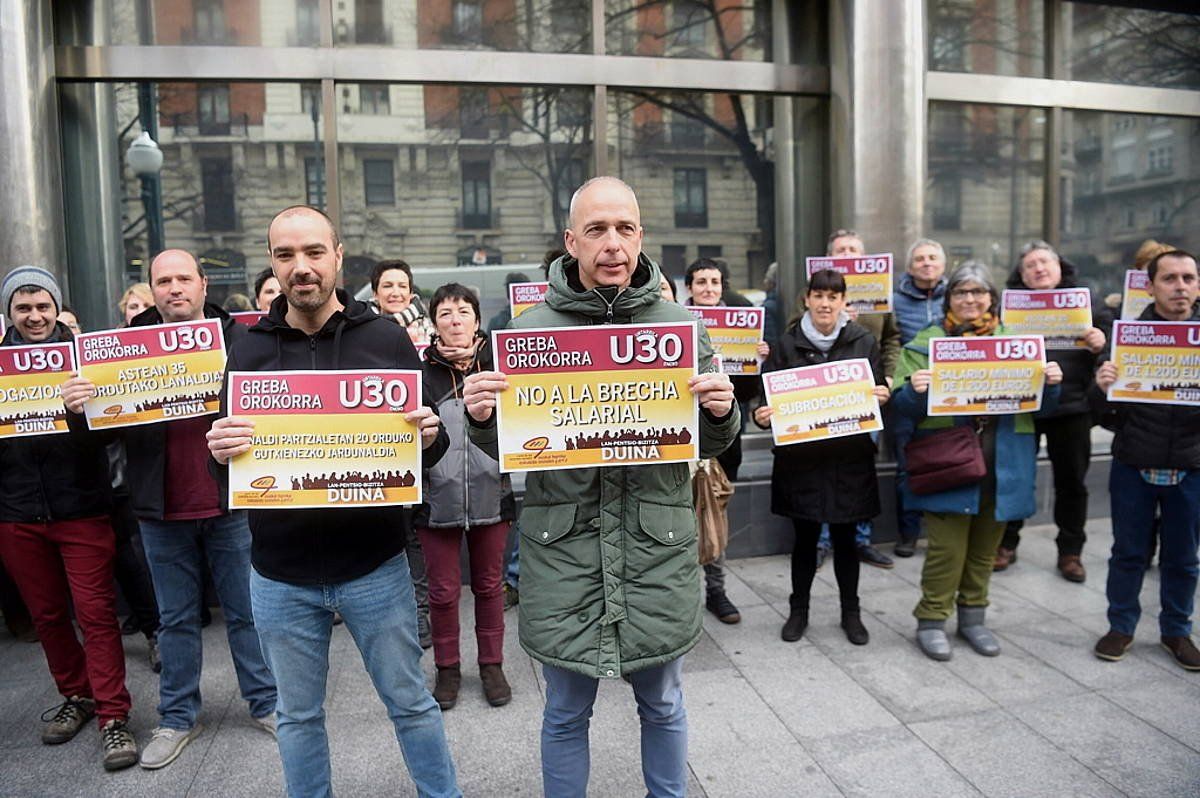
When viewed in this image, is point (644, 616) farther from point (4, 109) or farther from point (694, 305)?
point (4, 109)

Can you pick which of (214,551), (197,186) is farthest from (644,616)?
(197,186)

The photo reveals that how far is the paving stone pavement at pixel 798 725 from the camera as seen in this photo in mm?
3465

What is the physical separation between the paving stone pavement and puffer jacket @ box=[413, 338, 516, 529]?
2.97ft

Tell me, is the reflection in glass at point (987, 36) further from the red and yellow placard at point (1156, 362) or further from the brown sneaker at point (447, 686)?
the brown sneaker at point (447, 686)

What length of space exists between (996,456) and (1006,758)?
5.39 feet

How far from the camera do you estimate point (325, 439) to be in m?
2.80

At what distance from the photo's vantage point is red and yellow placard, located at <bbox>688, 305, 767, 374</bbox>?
16.8 ft

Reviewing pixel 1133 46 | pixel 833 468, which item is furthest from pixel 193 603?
pixel 1133 46

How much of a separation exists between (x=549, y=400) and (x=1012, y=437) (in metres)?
3.04

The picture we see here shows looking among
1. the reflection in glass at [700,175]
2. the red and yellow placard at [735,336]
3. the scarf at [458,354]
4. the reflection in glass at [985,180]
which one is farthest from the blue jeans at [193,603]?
the reflection in glass at [985,180]

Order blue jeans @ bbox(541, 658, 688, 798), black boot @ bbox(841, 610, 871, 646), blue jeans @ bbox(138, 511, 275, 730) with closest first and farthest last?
blue jeans @ bbox(541, 658, 688, 798), blue jeans @ bbox(138, 511, 275, 730), black boot @ bbox(841, 610, 871, 646)

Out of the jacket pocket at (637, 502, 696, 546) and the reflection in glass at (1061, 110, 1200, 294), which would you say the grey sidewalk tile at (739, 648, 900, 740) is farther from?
the reflection in glass at (1061, 110, 1200, 294)

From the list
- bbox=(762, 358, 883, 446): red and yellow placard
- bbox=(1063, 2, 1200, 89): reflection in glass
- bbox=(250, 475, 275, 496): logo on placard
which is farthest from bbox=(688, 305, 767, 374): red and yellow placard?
bbox=(1063, 2, 1200, 89): reflection in glass

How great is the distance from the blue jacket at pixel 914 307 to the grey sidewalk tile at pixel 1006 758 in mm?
2895
